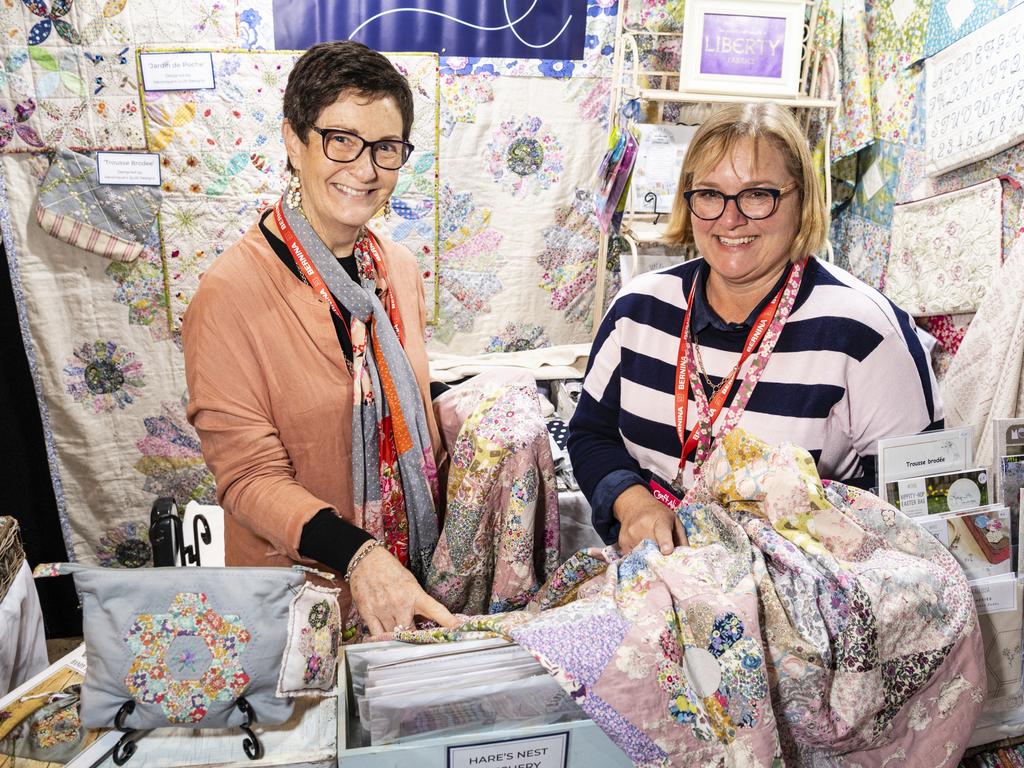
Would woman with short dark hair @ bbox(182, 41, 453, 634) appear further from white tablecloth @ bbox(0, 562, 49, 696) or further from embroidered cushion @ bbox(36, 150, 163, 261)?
embroidered cushion @ bbox(36, 150, 163, 261)

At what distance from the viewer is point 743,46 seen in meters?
3.06

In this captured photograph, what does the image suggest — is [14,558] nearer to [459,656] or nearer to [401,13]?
[459,656]

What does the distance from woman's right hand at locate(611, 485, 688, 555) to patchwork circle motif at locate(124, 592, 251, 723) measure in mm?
656

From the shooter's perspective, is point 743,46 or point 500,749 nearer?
point 500,749

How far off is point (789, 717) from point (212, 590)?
2.60ft

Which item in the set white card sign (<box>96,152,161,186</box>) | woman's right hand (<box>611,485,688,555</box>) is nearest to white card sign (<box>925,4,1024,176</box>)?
woman's right hand (<box>611,485,688,555</box>)

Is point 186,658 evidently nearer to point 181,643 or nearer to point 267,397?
point 181,643

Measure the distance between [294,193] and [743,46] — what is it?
7.74 feet

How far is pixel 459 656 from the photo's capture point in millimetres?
994

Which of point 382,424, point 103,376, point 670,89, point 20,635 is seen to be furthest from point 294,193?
point 670,89

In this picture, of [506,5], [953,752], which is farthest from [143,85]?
[953,752]

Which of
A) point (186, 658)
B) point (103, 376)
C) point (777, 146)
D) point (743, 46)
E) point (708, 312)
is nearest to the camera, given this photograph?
point (186, 658)

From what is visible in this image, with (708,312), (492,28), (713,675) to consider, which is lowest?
(713,675)

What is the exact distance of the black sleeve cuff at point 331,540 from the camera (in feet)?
4.12
